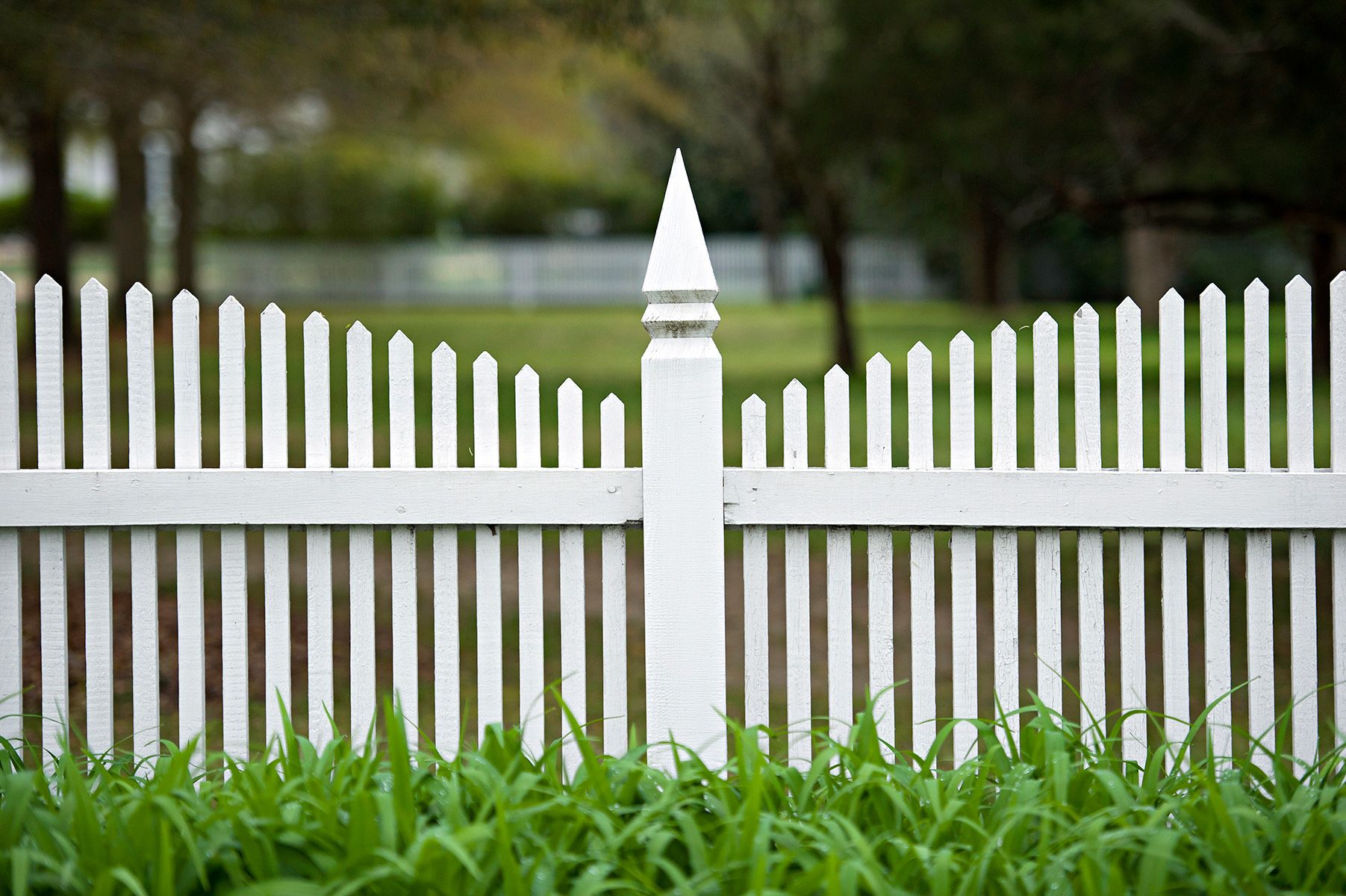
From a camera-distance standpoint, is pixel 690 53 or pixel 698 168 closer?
pixel 690 53

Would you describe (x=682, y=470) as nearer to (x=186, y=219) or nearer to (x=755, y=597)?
(x=755, y=597)

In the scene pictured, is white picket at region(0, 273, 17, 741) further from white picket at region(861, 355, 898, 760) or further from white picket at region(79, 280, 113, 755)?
white picket at region(861, 355, 898, 760)

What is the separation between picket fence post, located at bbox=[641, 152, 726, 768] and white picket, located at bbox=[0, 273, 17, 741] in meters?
1.45

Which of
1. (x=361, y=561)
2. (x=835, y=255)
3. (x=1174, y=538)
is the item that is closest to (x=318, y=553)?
(x=361, y=561)

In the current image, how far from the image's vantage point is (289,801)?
308 centimetres

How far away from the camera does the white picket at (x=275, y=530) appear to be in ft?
11.9

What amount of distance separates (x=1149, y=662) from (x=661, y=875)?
12.7 ft

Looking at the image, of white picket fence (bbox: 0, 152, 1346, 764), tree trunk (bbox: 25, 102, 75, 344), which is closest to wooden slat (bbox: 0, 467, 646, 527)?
white picket fence (bbox: 0, 152, 1346, 764)

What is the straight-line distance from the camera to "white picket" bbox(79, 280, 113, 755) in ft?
11.9

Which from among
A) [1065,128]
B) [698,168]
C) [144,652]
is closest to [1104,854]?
[144,652]

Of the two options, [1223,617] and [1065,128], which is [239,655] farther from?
[1065,128]

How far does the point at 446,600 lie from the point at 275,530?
46 centimetres

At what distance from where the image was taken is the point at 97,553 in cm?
366

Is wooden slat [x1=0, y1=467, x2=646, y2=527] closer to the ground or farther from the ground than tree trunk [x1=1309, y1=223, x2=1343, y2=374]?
closer to the ground
